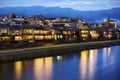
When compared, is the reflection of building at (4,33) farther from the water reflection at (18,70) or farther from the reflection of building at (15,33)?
the water reflection at (18,70)

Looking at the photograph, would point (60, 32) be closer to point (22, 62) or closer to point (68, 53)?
point (68, 53)

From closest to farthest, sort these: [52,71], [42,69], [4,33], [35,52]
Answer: [52,71] → [42,69] → [35,52] → [4,33]

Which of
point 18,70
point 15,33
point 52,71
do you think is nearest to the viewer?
point 18,70

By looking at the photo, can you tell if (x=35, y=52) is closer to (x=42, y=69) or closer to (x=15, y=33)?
(x=42, y=69)

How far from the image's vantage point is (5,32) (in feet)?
103

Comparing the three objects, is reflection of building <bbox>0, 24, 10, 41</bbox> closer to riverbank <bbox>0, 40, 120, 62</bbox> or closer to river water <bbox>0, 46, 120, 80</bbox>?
riverbank <bbox>0, 40, 120, 62</bbox>

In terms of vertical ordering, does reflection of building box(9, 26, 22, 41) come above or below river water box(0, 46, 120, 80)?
above

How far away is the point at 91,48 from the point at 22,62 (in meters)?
16.9

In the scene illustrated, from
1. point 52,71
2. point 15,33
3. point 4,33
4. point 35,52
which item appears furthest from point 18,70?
point 15,33

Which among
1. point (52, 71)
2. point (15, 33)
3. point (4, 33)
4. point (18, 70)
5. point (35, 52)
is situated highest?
point (4, 33)

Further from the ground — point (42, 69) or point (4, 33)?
point (4, 33)

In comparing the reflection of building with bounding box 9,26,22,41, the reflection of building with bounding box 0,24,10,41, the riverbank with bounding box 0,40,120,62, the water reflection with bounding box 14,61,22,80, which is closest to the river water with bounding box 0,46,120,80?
the water reflection with bounding box 14,61,22,80

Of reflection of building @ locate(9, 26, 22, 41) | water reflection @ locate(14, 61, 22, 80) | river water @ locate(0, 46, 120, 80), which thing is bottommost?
river water @ locate(0, 46, 120, 80)

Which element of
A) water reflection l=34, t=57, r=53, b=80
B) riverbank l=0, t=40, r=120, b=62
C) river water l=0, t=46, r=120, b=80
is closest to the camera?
river water l=0, t=46, r=120, b=80
